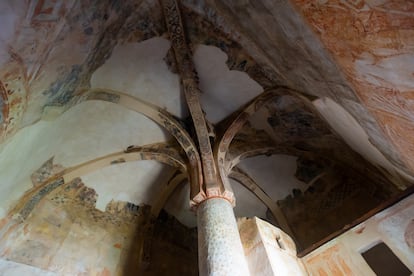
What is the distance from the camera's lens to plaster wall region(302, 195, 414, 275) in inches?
140

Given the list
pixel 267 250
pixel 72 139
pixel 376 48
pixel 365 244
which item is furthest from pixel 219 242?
pixel 72 139

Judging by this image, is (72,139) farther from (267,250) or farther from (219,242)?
(267,250)

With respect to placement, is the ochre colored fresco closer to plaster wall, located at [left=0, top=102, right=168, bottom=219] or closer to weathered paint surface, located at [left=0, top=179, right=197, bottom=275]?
plaster wall, located at [left=0, top=102, right=168, bottom=219]

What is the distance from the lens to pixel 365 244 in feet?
12.5

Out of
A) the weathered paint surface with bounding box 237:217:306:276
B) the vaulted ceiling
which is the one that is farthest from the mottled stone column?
the vaulted ceiling

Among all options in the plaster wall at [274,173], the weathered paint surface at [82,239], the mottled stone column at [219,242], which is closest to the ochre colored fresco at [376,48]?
the mottled stone column at [219,242]

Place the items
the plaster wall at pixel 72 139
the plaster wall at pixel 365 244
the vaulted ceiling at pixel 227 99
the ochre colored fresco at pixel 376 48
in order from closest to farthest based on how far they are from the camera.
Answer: the ochre colored fresco at pixel 376 48, the vaulted ceiling at pixel 227 99, the plaster wall at pixel 365 244, the plaster wall at pixel 72 139

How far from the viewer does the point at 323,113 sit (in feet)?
16.3

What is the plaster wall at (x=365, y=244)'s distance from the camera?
11.7 ft

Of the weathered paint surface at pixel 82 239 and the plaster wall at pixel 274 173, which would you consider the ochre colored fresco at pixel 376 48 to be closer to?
→ the plaster wall at pixel 274 173

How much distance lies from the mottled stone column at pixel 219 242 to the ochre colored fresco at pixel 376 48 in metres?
2.53

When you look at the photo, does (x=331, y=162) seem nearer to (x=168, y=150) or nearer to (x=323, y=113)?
(x=323, y=113)

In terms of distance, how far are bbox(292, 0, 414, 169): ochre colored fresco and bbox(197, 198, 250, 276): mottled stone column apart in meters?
2.53

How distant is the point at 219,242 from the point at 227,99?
353cm
